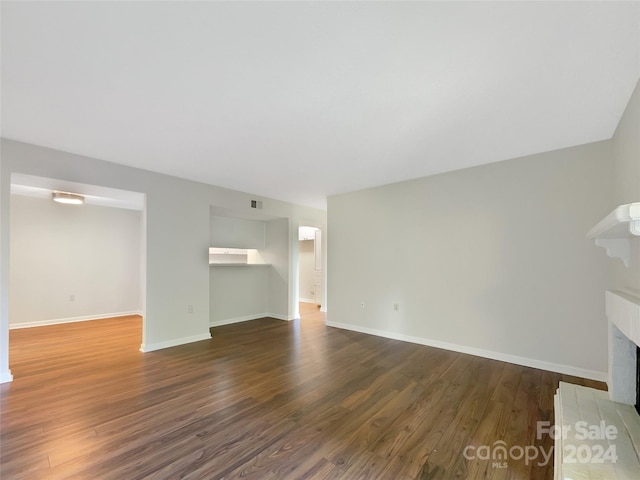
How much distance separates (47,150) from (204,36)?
112 inches

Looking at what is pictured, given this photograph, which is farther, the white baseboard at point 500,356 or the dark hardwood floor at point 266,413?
the white baseboard at point 500,356

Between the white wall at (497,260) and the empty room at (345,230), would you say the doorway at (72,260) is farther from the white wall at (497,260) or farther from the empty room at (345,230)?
the white wall at (497,260)

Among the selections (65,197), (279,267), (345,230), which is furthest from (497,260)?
(65,197)

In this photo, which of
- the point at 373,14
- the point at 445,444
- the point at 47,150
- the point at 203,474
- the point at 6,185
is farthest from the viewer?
the point at 47,150

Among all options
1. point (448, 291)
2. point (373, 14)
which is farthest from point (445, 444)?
point (373, 14)

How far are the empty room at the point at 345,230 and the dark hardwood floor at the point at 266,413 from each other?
2cm

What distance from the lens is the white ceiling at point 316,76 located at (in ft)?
4.36

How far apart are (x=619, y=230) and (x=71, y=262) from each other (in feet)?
25.7

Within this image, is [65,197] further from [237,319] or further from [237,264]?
[237,319]

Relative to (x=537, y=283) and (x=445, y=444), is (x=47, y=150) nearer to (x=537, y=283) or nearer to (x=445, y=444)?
(x=445, y=444)

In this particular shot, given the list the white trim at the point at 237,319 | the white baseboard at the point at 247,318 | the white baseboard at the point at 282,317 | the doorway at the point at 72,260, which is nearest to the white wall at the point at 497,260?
the white baseboard at the point at 282,317

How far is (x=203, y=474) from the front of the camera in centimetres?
155

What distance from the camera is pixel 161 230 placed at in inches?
150

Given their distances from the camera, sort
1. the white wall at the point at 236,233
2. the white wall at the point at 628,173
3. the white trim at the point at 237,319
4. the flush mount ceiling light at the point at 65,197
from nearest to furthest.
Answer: the white wall at the point at 628,173
the flush mount ceiling light at the point at 65,197
the white trim at the point at 237,319
the white wall at the point at 236,233
